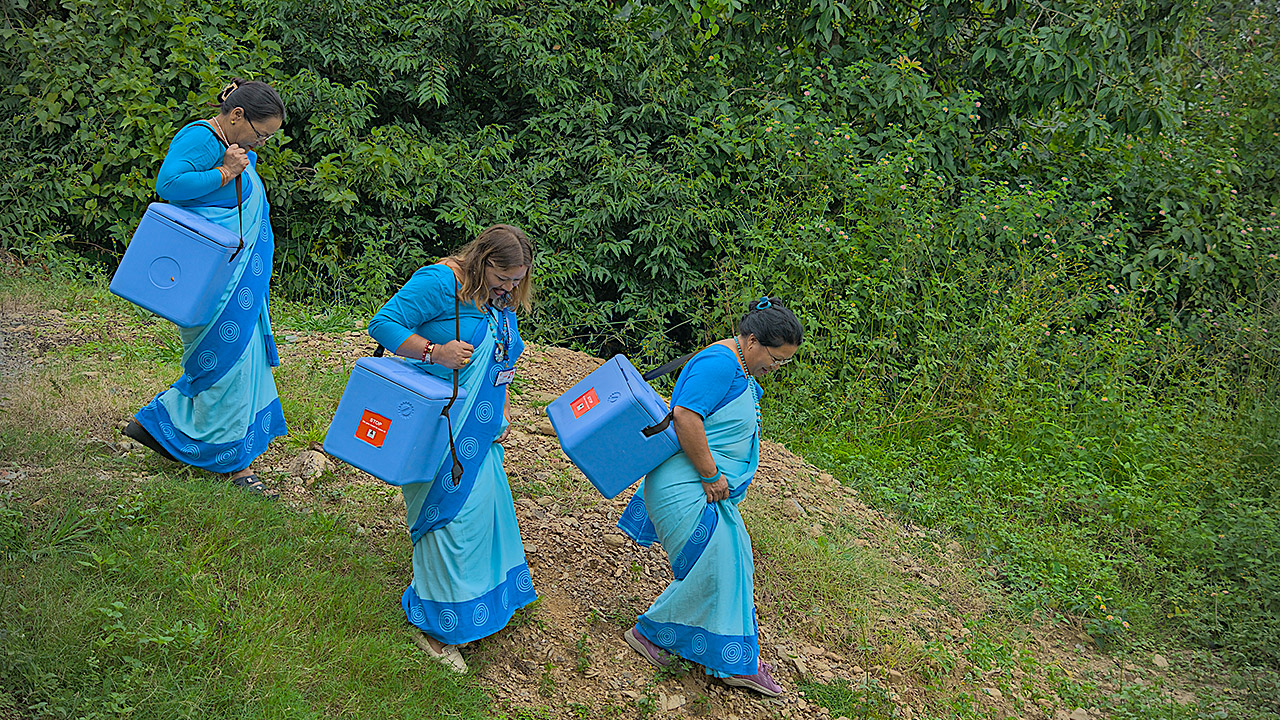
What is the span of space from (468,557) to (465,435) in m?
0.42

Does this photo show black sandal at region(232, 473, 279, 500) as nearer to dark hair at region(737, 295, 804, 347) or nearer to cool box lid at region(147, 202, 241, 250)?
cool box lid at region(147, 202, 241, 250)

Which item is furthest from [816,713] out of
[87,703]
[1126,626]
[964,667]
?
[87,703]

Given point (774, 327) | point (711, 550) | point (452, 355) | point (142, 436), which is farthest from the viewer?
point (142, 436)

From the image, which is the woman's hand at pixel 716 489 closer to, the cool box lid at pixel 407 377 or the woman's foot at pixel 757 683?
the woman's foot at pixel 757 683

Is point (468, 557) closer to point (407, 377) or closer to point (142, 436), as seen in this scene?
point (407, 377)

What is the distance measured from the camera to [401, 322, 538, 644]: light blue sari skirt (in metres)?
3.19

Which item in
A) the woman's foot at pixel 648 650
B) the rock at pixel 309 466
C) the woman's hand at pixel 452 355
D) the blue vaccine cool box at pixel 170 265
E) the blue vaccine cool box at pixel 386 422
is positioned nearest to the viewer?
the blue vaccine cool box at pixel 386 422

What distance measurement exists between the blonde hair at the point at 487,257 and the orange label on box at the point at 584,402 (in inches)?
18.7

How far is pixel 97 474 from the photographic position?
12.4 feet

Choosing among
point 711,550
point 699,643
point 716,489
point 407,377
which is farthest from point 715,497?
point 407,377

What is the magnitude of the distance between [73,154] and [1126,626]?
7507mm

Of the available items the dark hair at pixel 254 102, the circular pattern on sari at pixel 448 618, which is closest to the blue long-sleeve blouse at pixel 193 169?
the dark hair at pixel 254 102

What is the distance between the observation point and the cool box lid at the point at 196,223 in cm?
339

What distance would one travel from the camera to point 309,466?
14.3 feet
